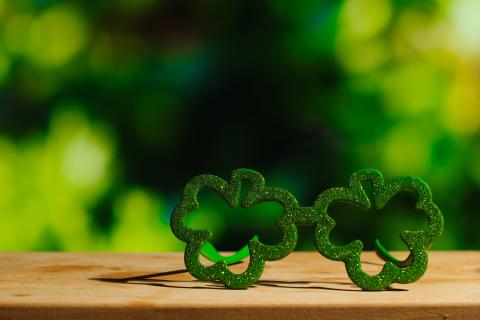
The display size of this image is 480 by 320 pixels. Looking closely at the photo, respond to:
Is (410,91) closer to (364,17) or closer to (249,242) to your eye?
(364,17)

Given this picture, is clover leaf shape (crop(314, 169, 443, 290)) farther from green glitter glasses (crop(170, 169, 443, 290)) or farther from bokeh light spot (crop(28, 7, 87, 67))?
bokeh light spot (crop(28, 7, 87, 67))

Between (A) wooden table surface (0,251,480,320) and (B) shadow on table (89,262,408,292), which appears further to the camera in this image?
(B) shadow on table (89,262,408,292)

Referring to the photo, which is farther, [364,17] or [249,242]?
[364,17]

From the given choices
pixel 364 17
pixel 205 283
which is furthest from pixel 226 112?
pixel 205 283

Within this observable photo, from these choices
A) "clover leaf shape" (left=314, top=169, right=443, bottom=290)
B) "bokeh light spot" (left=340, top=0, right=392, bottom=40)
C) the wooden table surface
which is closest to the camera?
the wooden table surface

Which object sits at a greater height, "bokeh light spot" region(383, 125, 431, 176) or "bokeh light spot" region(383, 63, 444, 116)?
"bokeh light spot" region(383, 63, 444, 116)

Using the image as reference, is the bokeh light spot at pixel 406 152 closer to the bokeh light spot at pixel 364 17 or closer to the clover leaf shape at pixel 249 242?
the bokeh light spot at pixel 364 17

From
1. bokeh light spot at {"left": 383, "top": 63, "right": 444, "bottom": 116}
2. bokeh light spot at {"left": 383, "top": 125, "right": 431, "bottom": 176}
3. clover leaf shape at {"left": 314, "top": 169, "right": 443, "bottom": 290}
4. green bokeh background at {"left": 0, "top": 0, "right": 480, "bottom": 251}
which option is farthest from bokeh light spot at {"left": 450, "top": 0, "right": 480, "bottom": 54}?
clover leaf shape at {"left": 314, "top": 169, "right": 443, "bottom": 290}

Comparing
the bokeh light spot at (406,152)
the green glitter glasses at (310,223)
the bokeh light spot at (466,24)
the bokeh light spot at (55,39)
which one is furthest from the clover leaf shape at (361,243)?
the bokeh light spot at (55,39)
